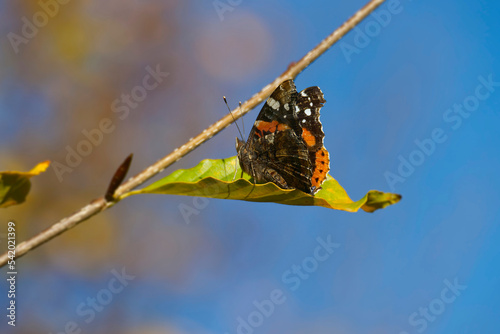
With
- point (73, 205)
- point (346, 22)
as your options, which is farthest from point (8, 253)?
point (73, 205)

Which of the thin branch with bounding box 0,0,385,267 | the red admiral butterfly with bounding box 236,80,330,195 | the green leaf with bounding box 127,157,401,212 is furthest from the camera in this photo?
the red admiral butterfly with bounding box 236,80,330,195

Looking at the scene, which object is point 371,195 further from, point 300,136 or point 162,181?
point 300,136

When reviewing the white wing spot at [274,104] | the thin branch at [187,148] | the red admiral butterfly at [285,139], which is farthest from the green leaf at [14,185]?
the white wing spot at [274,104]

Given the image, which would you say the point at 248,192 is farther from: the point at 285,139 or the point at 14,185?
the point at 285,139

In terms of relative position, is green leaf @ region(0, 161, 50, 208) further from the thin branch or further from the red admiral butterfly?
the red admiral butterfly

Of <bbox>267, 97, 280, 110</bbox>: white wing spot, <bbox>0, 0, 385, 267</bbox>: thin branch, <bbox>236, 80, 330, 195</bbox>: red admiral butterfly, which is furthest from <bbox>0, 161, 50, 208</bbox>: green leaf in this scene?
<bbox>267, 97, 280, 110</bbox>: white wing spot

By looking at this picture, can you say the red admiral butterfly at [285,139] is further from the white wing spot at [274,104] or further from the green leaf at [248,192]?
the green leaf at [248,192]
